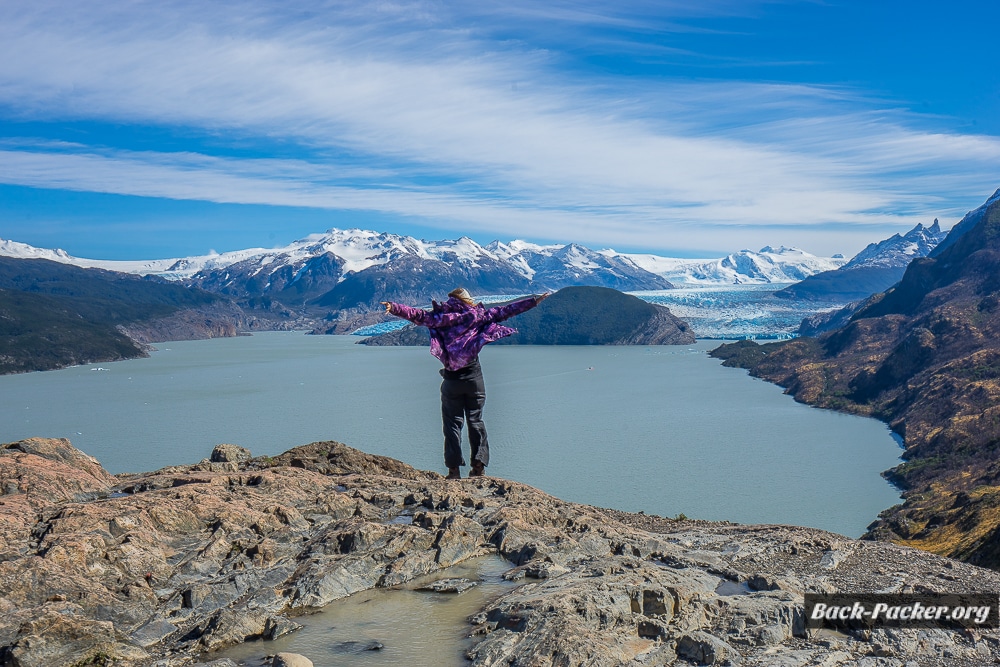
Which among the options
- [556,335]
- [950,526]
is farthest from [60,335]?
[950,526]

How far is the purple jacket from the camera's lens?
35.6 feet

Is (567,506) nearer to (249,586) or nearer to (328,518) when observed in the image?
(328,518)

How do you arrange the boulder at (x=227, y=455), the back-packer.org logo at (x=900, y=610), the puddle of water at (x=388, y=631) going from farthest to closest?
the boulder at (x=227, y=455), the back-packer.org logo at (x=900, y=610), the puddle of water at (x=388, y=631)

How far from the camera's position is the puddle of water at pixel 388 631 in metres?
5.57

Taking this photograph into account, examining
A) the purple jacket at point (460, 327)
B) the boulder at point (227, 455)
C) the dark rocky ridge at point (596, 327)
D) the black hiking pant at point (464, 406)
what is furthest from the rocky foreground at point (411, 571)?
the dark rocky ridge at point (596, 327)

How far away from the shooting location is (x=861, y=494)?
4806cm

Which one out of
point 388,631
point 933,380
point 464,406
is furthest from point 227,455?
point 933,380

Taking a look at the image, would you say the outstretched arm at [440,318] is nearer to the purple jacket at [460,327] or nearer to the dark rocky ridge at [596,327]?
the purple jacket at [460,327]

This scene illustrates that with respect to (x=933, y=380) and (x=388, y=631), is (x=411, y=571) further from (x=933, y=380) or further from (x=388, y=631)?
(x=933, y=380)

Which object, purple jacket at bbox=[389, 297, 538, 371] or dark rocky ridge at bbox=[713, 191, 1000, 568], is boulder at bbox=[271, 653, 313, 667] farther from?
dark rocky ridge at bbox=[713, 191, 1000, 568]

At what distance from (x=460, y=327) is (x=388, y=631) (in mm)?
5471

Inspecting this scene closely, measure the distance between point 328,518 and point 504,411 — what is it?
232 feet

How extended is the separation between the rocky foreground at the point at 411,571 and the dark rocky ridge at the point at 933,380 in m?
6.73

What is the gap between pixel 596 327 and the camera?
19062 centimetres
